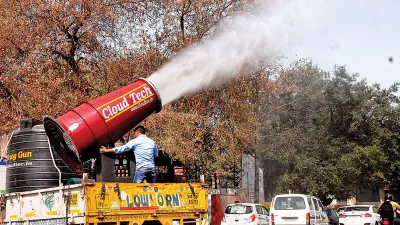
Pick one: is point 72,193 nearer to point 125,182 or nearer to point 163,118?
point 125,182

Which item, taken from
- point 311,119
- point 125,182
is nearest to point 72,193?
point 125,182

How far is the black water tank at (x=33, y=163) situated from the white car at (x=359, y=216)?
1817 centimetres

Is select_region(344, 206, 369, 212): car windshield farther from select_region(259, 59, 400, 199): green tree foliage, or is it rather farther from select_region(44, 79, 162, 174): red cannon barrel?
select_region(44, 79, 162, 174): red cannon barrel

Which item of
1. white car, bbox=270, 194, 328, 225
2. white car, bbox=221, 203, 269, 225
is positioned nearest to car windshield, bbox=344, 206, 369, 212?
white car, bbox=221, 203, 269, 225

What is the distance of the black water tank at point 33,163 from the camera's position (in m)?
11.0

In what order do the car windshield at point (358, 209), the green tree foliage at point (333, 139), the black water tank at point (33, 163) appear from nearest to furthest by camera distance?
the black water tank at point (33, 163) < the car windshield at point (358, 209) < the green tree foliage at point (333, 139)

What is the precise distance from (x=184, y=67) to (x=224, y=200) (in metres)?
11.0

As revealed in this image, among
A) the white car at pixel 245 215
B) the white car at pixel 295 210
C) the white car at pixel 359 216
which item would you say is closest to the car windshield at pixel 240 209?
the white car at pixel 245 215

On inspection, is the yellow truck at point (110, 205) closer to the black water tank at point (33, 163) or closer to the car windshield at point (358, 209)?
the black water tank at point (33, 163)

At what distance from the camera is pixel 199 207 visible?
10.8 m

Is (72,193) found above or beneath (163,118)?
beneath

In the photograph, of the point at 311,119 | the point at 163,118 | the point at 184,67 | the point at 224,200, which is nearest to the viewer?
the point at 184,67

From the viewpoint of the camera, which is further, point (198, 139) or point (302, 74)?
point (302, 74)

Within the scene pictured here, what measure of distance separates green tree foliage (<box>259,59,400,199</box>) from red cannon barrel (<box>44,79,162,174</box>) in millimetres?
22900
